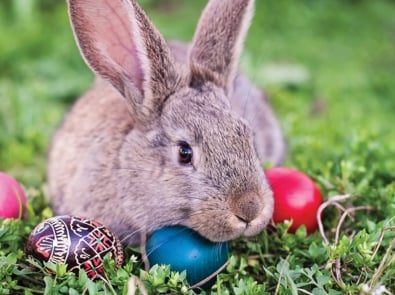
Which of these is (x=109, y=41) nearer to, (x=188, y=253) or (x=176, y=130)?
(x=176, y=130)

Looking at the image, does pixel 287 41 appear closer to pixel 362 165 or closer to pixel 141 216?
pixel 362 165

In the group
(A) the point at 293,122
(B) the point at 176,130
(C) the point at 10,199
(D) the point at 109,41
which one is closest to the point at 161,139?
(B) the point at 176,130

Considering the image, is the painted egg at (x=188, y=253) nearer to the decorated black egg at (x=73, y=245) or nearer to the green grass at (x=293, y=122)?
the green grass at (x=293, y=122)

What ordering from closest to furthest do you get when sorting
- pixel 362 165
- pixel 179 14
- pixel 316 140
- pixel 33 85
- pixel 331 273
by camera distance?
pixel 331 273
pixel 362 165
pixel 316 140
pixel 33 85
pixel 179 14

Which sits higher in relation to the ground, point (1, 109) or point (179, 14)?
point (179, 14)

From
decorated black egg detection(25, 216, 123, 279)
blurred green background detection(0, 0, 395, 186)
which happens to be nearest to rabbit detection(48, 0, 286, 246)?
decorated black egg detection(25, 216, 123, 279)

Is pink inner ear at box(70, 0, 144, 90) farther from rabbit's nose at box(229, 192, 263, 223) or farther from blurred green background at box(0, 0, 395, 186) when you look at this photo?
blurred green background at box(0, 0, 395, 186)

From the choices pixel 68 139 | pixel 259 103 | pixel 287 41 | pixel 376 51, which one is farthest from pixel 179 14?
pixel 68 139
